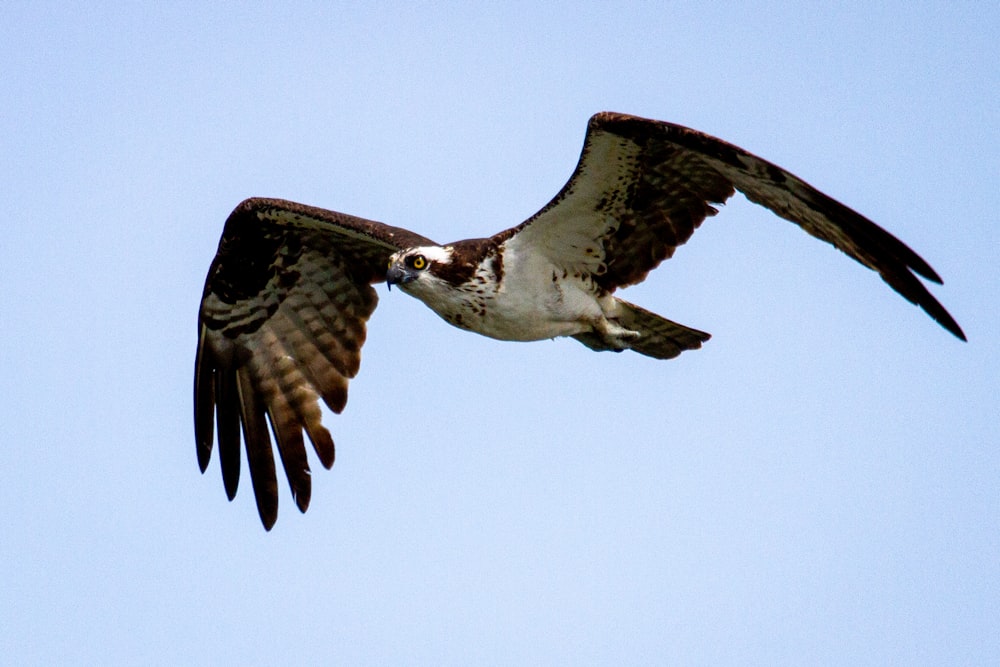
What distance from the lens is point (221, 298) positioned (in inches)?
501

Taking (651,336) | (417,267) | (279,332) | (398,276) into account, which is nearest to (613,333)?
(651,336)

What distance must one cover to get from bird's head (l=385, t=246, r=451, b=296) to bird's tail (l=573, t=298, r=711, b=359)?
1.50 metres

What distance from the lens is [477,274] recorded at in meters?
10.8

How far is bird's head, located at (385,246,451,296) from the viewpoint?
35.5ft

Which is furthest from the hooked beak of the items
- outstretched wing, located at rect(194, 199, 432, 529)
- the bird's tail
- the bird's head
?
the bird's tail

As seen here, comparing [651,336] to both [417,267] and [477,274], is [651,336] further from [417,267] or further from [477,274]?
[417,267]

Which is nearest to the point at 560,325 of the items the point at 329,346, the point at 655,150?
the point at 655,150

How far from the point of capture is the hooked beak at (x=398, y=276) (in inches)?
429

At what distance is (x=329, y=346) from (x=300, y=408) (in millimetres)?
657

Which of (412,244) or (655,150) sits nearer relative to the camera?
(655,150)

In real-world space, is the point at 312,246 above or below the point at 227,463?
above

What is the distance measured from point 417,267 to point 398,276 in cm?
17

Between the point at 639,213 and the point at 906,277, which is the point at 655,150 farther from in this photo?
the point at 906,277

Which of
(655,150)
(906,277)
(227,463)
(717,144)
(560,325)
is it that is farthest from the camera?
(227,463)
